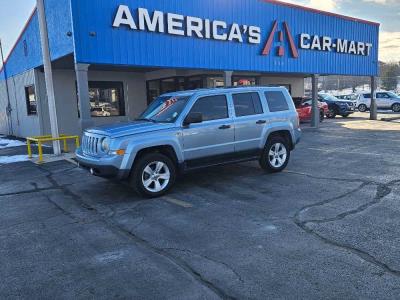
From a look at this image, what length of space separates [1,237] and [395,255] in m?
5.07

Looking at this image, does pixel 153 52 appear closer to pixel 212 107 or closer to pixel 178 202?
pixel 212 107

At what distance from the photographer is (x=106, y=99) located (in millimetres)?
18094

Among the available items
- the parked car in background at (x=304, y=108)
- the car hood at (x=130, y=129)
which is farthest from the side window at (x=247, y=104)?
the parked car in background at (x=304, y=108)

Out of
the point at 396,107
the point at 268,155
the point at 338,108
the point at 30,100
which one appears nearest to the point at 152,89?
the point at 30,100

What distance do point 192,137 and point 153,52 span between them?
6368 mm

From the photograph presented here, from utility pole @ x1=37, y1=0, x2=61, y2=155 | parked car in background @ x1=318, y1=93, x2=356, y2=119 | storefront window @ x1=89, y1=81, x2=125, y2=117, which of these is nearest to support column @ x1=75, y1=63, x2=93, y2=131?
utility pole @ x1=37, y1=0, x2=61, y2=155

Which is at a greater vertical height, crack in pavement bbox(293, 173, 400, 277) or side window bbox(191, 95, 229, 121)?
side window bbox(191, 95, 229, 121)

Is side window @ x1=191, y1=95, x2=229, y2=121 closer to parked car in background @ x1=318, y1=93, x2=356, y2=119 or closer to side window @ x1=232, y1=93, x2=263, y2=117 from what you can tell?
side window @ x1=232, y1=93, x2=263, y2=117

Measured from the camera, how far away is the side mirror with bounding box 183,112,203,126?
666cm

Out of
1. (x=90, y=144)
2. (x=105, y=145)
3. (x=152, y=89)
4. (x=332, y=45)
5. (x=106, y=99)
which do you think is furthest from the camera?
(x=152, y=89)

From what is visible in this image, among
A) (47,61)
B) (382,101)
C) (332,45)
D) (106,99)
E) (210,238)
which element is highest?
(332,45)

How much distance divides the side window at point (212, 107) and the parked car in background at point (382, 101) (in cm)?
2911

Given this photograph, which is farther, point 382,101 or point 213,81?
point 382,101

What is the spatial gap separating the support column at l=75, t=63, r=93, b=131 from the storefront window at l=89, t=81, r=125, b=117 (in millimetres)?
6560
